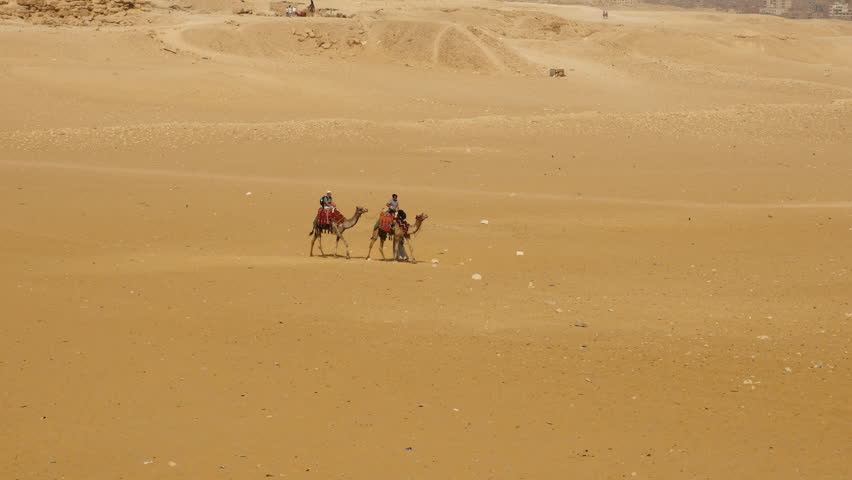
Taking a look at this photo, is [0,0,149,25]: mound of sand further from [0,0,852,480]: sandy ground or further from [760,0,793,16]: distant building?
[760,0,793,16]: distant building

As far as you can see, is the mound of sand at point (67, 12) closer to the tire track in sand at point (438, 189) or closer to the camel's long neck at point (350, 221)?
the tire track in sand at point (438, 189)

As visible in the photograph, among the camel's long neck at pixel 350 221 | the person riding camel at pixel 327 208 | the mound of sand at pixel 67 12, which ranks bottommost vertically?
the camel's long neck at pixel 350 221

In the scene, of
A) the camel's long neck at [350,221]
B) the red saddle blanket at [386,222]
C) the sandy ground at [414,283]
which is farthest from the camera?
the camel's long neck at [350,221]

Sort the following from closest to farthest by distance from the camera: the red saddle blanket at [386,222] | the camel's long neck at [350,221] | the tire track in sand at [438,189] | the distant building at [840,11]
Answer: the red saddle blanket at [386,222] < the camel's long neck at [350,221] < the tire track in sand at [438,189] < the distant building at [840,11]

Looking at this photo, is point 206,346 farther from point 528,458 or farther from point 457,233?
point 457,233

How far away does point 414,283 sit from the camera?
48.2 feet

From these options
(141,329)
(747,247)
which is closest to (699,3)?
(747,247)

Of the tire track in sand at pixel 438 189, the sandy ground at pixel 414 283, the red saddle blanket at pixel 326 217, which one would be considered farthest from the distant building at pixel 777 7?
the red saddle blanket at pixel 326 217

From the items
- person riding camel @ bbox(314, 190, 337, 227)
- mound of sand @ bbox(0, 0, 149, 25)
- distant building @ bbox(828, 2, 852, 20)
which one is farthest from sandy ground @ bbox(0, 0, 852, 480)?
distant building @ bbox(828, 2, 852, 20)

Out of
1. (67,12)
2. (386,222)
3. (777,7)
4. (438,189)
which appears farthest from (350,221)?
(777,7)

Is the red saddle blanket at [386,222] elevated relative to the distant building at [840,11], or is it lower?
lower

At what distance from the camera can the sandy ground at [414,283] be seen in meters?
9.38

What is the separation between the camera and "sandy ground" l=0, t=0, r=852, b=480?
9.38m

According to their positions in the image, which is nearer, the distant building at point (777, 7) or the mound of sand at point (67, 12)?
the mound of sand at point (67, 12)
